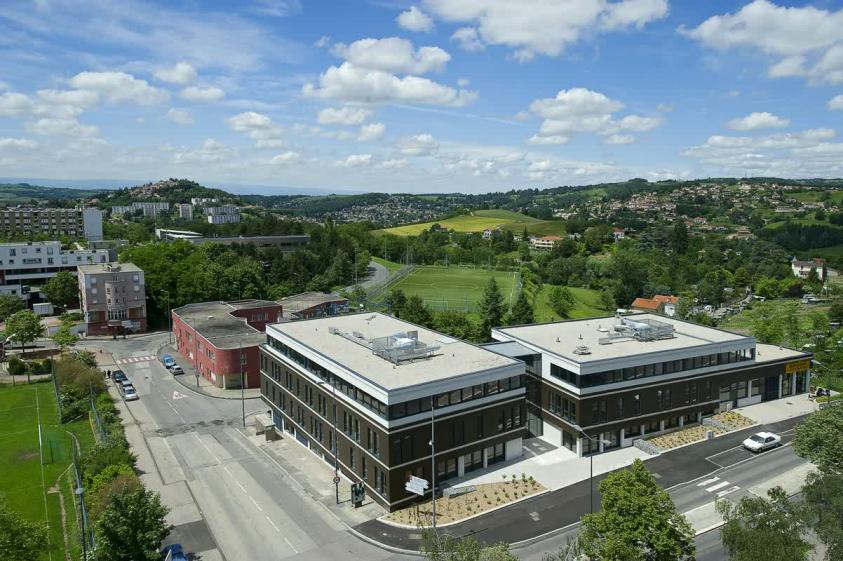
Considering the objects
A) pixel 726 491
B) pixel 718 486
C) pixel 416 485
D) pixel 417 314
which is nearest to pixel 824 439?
pixel 726 491

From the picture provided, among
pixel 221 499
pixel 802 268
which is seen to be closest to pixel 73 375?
pixel 221 499

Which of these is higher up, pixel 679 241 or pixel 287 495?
pixel 679 241

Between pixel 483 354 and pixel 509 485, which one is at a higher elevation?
pixel 483 354

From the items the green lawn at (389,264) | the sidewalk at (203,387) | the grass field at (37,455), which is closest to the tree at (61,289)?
the sidewalk at (203,387)

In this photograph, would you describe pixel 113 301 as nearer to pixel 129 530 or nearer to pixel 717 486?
pixel 129 530

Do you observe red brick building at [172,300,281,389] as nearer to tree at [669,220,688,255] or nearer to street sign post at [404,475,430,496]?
street sign post at [404,475,430,496]

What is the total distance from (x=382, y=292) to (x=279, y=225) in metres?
60.1

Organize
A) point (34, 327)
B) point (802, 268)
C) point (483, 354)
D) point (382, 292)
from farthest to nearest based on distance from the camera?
point (802, 268)
point (382, 292)
point (34, 327)
point (483, 354)

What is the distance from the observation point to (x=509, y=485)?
39.9m

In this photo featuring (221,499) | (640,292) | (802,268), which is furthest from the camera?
(802,268)

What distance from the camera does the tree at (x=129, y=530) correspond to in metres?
27.7

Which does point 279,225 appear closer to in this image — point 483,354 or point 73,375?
point 73,375

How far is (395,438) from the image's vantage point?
3681cm

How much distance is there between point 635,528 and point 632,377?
2448 cm
